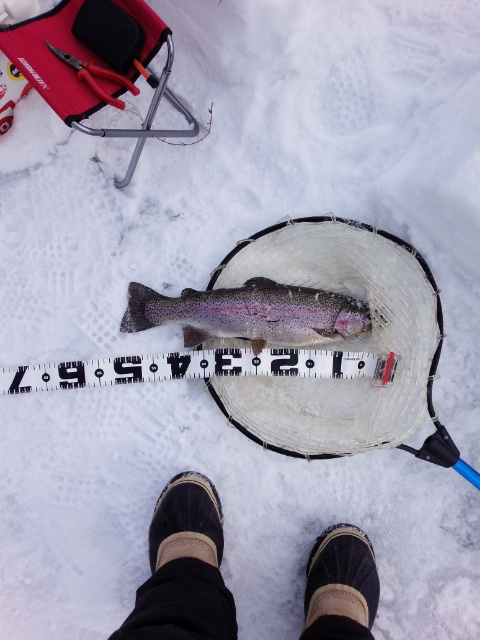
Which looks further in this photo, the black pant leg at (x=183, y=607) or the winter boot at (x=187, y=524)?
the winter boot at (x=187, y=524)

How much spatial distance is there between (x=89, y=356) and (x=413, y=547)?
2.01 metres

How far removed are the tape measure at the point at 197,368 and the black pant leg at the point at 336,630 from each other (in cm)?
105

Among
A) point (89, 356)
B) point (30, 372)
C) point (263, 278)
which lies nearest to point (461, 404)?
point (263, 278)

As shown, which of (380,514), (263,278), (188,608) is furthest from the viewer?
(380,514)

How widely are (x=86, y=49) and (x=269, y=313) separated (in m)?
1.59

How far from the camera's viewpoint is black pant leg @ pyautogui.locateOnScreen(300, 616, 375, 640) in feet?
6.55

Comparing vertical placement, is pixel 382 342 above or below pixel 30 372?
above

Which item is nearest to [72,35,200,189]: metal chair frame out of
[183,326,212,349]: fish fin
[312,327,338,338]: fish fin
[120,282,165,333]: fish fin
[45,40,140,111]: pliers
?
[45,40,140,111]: pliers

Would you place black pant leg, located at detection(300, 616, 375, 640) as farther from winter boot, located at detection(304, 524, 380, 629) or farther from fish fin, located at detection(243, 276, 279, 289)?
fish fin, located at detection(243, 276, 279, 289)

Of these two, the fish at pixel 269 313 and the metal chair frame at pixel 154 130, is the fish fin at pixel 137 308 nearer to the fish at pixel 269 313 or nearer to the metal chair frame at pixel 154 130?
the fish at pixel 269 313

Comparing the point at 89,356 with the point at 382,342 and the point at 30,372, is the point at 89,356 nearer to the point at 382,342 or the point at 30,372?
the point at 30,372

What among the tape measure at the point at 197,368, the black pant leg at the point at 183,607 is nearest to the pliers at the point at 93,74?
the tape measure at the point at 197,368

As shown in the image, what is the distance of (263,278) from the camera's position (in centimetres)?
238

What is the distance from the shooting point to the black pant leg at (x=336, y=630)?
1996mm
